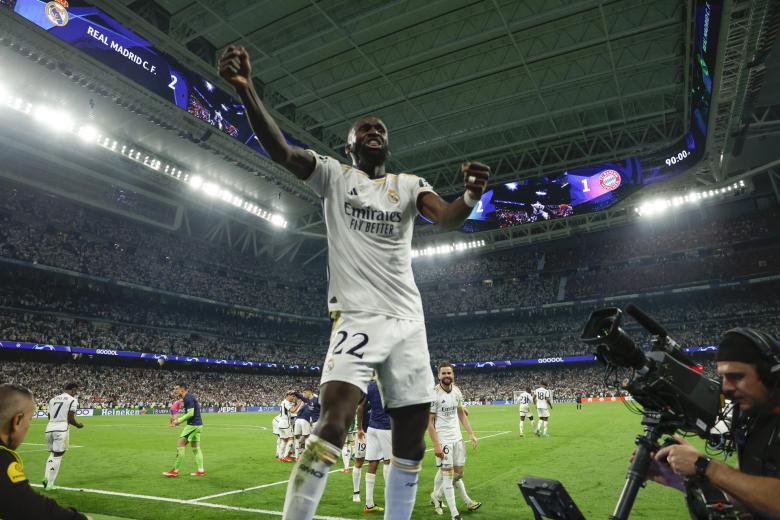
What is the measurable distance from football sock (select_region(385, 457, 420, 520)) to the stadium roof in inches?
834

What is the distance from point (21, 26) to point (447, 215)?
88.2 feet

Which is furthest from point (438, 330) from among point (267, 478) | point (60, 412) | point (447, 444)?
point (447, 444)

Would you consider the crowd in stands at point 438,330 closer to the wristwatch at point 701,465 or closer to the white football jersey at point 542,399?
the white football jersey at point 542,399

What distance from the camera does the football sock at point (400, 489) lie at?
276 centimetres

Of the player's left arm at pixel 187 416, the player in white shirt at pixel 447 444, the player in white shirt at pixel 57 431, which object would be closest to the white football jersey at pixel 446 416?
the player in white shirt at pixel 447 444

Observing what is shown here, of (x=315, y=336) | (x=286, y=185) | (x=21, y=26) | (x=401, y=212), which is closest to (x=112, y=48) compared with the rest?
(x=21, y=26)

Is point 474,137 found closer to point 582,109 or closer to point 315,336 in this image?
point 582,109

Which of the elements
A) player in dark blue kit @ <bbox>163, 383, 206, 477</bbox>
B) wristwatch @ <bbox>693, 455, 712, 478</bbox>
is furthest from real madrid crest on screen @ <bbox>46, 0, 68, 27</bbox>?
wristwatch @ <bbox>693, 455, 712, 478</bbox>

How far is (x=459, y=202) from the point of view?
2.83 meters

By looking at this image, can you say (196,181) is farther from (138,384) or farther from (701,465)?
(701,465)

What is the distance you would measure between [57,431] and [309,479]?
10978 mm

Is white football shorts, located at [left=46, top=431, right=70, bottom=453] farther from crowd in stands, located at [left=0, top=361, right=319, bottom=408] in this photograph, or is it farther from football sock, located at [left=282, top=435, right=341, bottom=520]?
crowd in stands, located at [left=0, top=361, right=319, bottom=408]

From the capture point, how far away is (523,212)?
34906 mm

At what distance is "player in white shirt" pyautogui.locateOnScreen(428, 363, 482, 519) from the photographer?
25.8 feet
